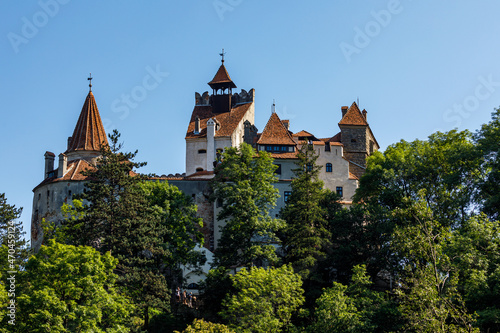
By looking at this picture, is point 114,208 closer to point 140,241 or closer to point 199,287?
point 140,241

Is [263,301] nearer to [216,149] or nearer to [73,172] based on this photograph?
[73,172]

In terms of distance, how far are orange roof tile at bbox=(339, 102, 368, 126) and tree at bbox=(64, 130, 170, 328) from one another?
31.7 meters

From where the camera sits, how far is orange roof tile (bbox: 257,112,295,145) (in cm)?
6562

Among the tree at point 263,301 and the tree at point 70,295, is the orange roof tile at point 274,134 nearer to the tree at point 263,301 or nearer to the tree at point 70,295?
Result: the tree at point 263,301

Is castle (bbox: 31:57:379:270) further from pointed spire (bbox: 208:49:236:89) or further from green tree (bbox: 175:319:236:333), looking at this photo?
green tree (bbox: 175:319:236:333)

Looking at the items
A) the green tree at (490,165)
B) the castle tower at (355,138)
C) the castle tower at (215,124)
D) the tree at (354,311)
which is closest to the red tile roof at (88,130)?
the castle tower at (215,124)

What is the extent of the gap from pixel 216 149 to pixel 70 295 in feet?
110

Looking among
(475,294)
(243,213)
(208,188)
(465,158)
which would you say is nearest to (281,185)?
(208,188)

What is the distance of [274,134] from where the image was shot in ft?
219

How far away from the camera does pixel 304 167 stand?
55875 mm

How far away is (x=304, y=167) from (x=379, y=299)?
44.9 ft

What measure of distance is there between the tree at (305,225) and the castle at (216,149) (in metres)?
7.55

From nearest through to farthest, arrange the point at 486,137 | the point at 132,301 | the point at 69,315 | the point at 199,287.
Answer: the point at 69,315 < the point at 132,301 < the point at 486,137 < the point at 199,287

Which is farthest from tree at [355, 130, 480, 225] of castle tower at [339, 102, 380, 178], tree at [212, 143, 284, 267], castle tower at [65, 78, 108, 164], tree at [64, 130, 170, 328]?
castle tower at [65, 78, 108, 164]
